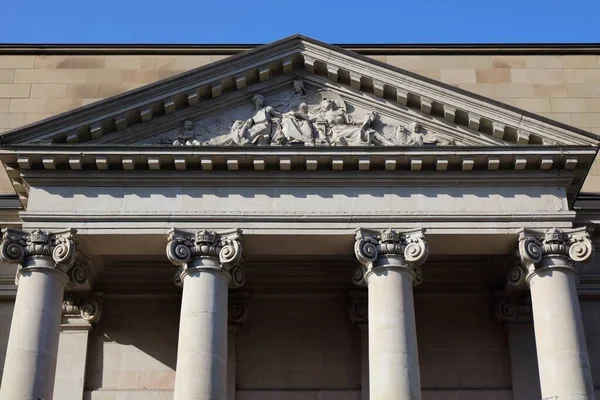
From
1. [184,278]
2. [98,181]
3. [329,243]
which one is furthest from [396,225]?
[98,181]

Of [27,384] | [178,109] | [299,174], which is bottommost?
[27,384]

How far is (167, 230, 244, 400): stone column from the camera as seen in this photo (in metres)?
25.8

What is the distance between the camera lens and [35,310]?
26594 mm

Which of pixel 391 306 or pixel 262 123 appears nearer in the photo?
pixel 391 306

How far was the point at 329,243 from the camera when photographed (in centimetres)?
2842

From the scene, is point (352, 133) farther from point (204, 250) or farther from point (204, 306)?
point (204, 306)

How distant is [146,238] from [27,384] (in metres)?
5.10

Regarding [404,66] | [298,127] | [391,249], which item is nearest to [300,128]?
[298,127]

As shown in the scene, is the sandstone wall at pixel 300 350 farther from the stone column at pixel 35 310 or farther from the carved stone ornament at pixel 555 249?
the carved stone ornament at pixel 555 249

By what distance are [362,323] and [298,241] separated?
15.2 feet

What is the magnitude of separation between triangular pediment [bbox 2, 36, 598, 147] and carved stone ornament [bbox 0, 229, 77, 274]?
8.75ft

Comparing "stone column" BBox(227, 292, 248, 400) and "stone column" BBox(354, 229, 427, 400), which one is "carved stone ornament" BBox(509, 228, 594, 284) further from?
"stone column" BBox(227, 292, 248, 400)

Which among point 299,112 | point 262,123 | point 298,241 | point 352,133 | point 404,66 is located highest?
point 404,66

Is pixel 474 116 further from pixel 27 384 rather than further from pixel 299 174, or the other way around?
pixel 27 384
